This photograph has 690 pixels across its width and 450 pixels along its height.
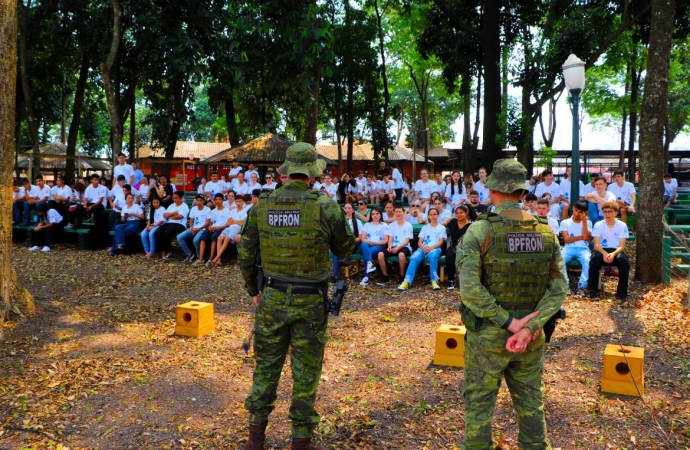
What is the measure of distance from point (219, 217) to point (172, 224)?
4.20 feet

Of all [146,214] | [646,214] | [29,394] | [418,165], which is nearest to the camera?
[29,394]

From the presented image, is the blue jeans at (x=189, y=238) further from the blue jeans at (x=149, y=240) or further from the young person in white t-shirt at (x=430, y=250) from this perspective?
the young person in white t-shirt at (x=430, y=250)

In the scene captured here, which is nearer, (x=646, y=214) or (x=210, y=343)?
(x=210, y=343)

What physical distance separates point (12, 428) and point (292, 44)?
27.6 ft

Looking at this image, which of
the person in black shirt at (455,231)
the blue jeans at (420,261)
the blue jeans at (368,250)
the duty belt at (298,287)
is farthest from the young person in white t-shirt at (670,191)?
the duty belt at (298,287)

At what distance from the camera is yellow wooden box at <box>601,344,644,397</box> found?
455cm

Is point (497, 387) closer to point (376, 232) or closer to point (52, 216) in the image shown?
point (376, 232)

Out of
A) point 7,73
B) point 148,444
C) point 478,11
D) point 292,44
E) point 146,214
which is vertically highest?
point 478,11

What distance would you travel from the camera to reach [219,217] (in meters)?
11.1

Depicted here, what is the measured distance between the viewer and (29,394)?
4.51 meters

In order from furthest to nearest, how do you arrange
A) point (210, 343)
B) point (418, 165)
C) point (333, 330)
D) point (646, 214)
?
point (418, 165), point (646, 214), point (333, 330), point (210, 343)

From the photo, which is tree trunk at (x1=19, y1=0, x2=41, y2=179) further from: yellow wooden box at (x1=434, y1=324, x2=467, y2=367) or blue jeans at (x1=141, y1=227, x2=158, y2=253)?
yellow wooden box at (x1=434, y1=324, x2=467, y2=367)

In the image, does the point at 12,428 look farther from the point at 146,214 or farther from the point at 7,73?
the point at 146,214

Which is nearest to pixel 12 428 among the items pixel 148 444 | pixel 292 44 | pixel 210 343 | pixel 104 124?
pixel 148 444
